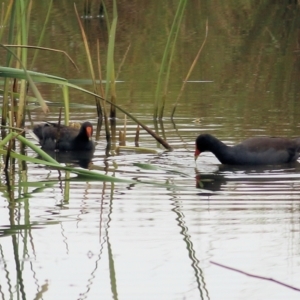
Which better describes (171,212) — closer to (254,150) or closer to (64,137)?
(254,150)

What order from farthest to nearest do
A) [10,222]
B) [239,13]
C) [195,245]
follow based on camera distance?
[239,13] → [10,222] → [195,245]

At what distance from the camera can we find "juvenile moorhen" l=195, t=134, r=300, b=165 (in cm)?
938

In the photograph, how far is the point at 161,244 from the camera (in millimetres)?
6223

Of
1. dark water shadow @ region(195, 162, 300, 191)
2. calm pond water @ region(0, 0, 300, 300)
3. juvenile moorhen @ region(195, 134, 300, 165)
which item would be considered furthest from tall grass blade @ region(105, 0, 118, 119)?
dark water shadow @ region(195, 162, 300, 191)

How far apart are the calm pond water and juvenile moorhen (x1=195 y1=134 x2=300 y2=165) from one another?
5.9 inches

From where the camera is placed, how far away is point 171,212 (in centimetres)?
714

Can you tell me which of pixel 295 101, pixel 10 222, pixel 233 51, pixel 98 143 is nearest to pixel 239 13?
pixel 233 51

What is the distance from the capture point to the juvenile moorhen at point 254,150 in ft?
30.8

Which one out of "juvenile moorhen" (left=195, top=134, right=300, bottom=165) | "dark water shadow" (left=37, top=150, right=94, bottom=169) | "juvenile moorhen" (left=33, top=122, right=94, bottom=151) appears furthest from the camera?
"juvenile moorhen" (left=33, top=122, right=94, bottom=151)

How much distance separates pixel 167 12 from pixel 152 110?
10722 mm

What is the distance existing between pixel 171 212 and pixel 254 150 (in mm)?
2439

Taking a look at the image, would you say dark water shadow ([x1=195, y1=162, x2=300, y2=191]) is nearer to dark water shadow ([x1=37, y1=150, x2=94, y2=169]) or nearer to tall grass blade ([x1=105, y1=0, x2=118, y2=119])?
dark water shadow ([x1=37, y1=150, x2=94, y2=169])

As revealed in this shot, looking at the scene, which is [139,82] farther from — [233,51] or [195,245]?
[195,245]

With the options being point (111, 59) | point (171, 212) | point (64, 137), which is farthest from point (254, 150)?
point (171, 212)
